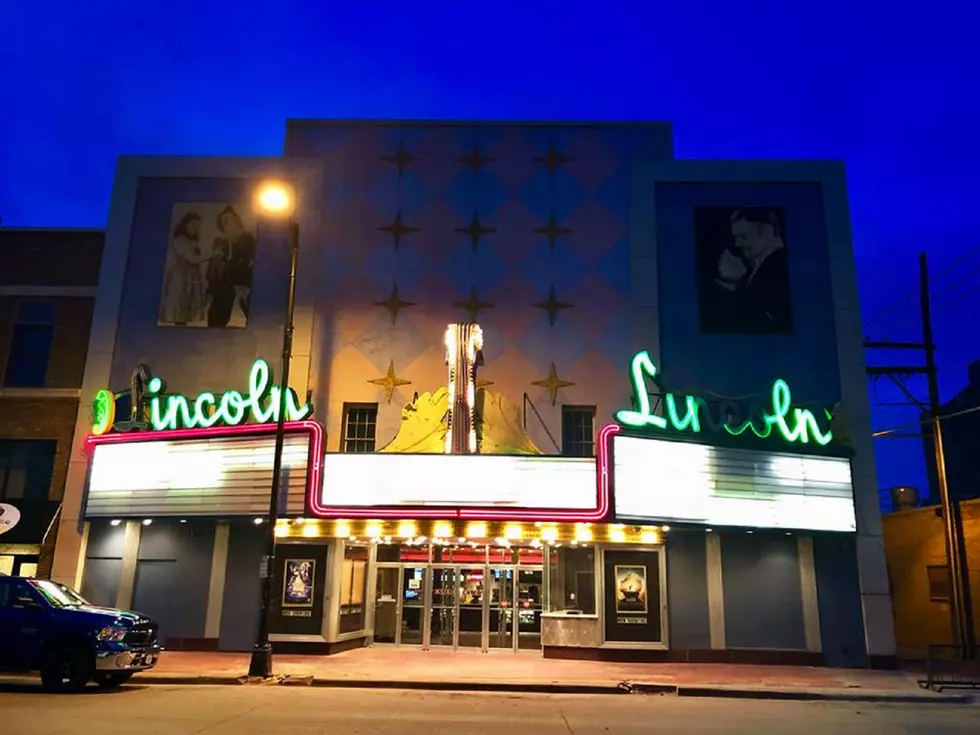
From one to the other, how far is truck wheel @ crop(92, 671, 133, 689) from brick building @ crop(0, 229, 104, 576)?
8381mm

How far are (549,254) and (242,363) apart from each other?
31.4 feet

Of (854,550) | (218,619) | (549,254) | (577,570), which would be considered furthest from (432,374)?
(854,550)

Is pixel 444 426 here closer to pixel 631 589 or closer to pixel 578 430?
pixel 578 430

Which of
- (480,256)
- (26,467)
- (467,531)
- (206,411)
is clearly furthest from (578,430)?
(26,467)

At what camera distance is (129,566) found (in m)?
22.8

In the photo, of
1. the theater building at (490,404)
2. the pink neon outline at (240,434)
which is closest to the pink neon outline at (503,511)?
the theater building at (490,404)

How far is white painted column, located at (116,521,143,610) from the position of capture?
73.9 feet

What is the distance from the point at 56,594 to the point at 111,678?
1935mm

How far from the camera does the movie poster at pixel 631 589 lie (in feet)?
71.4

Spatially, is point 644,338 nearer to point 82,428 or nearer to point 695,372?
point 695,372

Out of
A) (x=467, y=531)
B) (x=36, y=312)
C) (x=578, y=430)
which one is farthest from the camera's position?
(x=36, y=312)

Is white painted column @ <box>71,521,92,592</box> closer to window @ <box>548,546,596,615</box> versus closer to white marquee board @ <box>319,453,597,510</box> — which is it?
white marquee board @ <box>319,453,597,510</box>

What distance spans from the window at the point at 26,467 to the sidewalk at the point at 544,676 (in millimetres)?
6710

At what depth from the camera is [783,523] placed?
2089cm
